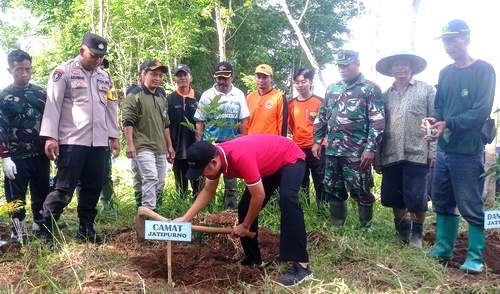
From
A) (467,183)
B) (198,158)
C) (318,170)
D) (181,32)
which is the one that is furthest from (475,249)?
(181,32)

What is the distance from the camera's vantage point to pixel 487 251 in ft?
13.5

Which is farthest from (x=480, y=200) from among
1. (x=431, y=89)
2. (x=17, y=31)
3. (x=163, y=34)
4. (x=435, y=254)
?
(x=17, y=31)

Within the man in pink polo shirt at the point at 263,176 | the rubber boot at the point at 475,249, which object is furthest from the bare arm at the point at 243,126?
the rubber boot at the point at 475,249

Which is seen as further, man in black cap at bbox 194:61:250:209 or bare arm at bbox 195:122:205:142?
man in black cap at bbox 194:61:250:209

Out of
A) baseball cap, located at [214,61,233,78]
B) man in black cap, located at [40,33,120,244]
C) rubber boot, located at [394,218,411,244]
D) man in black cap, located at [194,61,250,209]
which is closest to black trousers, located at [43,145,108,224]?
man in black cap, located at [40,33,120,244]

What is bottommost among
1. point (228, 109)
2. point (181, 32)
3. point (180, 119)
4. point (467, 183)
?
point (467, 183)

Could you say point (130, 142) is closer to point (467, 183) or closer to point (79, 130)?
point (79, 130)

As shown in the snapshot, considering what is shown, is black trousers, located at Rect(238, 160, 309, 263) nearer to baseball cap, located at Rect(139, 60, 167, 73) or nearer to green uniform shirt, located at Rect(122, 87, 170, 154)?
green uniform shirt, located at Rect(122, 87, 170, 154)

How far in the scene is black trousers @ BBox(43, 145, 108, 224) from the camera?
3795mm

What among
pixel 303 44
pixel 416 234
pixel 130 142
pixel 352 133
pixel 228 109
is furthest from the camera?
pixel 303 44

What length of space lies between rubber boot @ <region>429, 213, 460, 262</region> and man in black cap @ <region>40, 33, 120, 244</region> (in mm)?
3074

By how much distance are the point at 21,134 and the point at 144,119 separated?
4.12 ft

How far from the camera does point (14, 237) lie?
13.7 ft

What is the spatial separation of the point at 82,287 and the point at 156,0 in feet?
45.0
